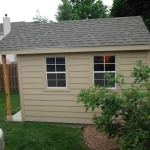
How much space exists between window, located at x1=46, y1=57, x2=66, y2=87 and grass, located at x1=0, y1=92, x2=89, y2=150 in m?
1.47

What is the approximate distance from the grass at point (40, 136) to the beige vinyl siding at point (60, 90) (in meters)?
0.40

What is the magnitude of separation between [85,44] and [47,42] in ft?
4.32

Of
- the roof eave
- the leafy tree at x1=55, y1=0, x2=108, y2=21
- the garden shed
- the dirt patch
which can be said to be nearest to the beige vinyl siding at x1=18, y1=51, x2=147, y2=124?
the garden shed

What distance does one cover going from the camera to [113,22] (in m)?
6.11

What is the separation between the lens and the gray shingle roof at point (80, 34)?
5152 millimetres

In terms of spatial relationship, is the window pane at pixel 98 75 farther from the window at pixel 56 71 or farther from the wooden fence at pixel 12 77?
the wooden fence at pixel 12 77

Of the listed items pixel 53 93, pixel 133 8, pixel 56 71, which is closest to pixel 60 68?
pixel 56 71

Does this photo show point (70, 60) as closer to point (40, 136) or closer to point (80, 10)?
point (40, 136)

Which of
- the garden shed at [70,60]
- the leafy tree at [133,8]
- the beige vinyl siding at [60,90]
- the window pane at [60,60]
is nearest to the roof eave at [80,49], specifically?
the garden shed at [70,60]

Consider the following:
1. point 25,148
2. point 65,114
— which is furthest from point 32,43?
point 25,148

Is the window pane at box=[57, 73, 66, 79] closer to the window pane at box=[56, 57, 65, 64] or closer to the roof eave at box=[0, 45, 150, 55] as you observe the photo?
the window pane at box=[56, 57, 65, 64]

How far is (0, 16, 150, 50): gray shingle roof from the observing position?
515 centimetres

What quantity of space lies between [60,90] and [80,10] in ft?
73.4

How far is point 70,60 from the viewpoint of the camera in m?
5.45
